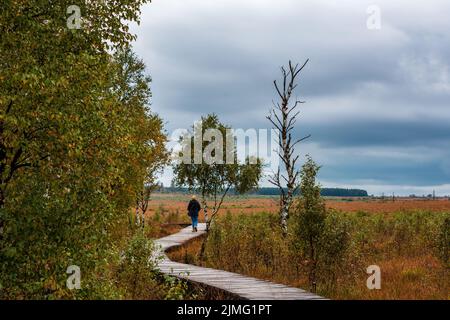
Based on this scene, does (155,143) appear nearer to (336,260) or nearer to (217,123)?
(217,123)

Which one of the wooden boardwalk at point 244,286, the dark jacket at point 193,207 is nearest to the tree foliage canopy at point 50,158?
the wooden boardwalk at point 244,286

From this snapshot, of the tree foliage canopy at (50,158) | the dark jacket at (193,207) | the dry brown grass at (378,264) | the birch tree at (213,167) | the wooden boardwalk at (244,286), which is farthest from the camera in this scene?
the dark jacket at (193,207)

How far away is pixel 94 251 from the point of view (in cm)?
1040

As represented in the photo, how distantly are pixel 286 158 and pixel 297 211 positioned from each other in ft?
31.1

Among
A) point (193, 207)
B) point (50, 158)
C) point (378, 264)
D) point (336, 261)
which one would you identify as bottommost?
point (378, 264)

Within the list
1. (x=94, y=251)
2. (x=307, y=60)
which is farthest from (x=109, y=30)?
(x=307, y=60)
